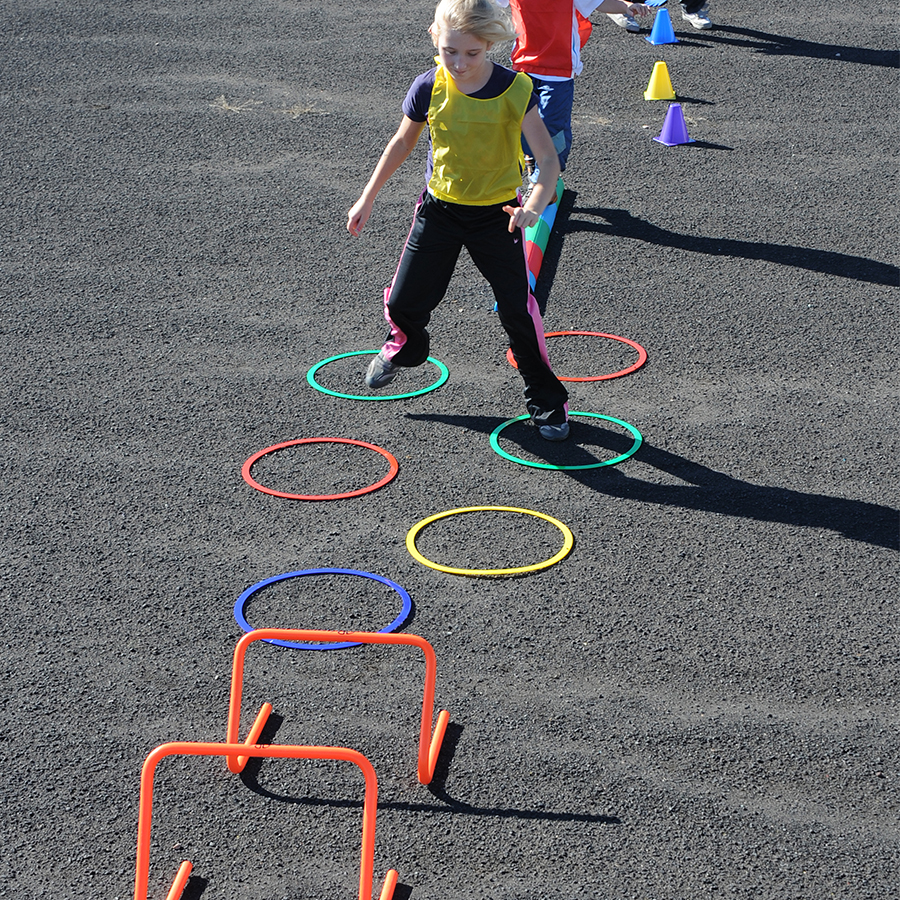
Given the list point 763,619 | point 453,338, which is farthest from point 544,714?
point 453,338

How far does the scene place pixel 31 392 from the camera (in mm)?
7156

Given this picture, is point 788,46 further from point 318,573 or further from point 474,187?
point 318,573

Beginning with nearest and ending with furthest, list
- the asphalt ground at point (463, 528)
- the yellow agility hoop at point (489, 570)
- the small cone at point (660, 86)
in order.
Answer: the asphalt ground at point (463, 528) < the yellow agility hoop at point (489, 570) < the small cone at point (660, 86)

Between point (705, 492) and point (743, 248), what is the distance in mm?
3781

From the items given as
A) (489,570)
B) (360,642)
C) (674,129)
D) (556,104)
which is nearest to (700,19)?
(674,129)

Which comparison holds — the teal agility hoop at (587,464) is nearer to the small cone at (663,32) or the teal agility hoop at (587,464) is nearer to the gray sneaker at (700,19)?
the small cone at (663,32)

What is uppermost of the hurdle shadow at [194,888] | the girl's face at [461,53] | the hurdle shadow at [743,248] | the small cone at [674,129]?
the girl's face at [461,53]

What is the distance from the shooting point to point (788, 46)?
46.7 ft

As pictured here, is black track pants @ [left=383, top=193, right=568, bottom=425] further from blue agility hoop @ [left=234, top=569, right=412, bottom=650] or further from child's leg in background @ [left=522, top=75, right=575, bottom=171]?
child's leg in background @ [left=522, top=75, right=575, bottom=171]

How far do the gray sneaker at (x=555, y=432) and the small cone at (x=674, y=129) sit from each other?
227 inches

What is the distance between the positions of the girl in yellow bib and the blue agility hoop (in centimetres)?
169

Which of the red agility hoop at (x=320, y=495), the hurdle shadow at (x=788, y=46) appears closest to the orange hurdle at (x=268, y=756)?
the red agility hoop at (x=320, y=495)

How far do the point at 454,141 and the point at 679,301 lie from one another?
2.92 meters

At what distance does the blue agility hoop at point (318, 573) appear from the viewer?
492cm
